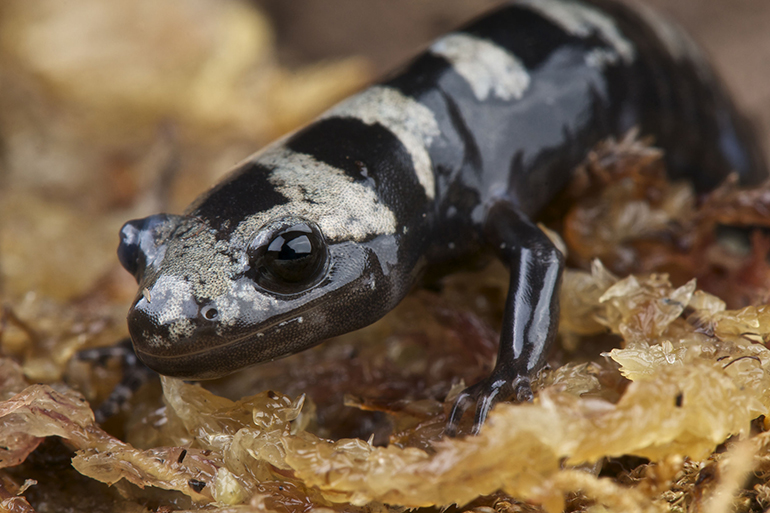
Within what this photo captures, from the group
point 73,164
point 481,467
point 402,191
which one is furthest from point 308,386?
point 73,164

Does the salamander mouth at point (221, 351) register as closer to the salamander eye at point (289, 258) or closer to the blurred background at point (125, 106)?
the salamander eye at point (289, 258)

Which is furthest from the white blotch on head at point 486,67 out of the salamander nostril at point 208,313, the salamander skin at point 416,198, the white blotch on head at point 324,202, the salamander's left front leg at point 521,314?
the salamander nostril at point 208,313

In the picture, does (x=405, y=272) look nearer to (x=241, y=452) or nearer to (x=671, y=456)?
(x=241, y=452)

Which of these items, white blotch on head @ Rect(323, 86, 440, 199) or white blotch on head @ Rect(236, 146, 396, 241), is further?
white blotch on head @ Rect(323, 86, 440, 199)

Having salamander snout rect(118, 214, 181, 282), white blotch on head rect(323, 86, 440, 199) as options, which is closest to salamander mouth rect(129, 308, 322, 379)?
salamander snout rect(118, 214, 181, 282)

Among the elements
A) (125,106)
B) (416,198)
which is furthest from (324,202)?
(125,106)

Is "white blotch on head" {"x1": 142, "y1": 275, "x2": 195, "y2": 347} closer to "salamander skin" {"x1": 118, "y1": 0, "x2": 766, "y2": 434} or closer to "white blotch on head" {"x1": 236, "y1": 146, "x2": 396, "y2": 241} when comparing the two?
"salamander skin" {"x1": 118, "y1": 0, "x2": 766, "y2": 434}

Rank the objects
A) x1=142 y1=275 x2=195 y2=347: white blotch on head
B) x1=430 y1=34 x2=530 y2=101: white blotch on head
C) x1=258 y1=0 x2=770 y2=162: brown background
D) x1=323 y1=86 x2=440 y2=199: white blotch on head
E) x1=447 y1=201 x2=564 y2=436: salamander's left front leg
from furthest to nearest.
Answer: x1=258 y1=0 x2=770 y2=162: brown background
x1=430 y1=34 x2=530 y2=101: white blotch on head
x1=323 y1=86 x2=440 y2=199: white blotch on head
x1=447 y1=201 x2=564 y2=436: salamander's left front leg
x1=142 y1=275 x2=195 y2=347: white blotch on head

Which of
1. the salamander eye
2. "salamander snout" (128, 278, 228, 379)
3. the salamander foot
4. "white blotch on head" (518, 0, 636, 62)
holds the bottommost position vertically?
the salamander foot
